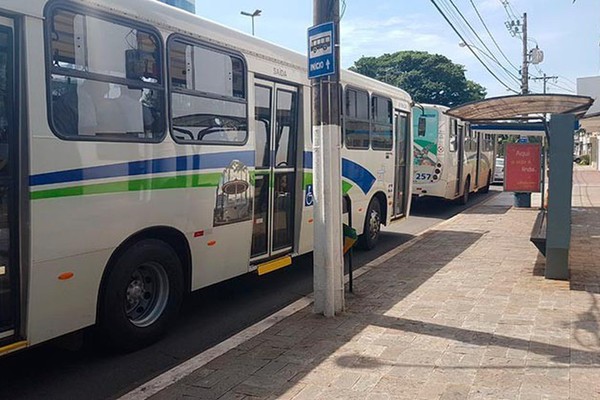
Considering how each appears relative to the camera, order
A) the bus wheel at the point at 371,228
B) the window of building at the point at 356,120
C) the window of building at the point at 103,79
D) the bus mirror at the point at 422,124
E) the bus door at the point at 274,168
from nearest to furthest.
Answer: the window of building at the point at 103,79 < the bus door at the point at 274,168 < the window of building at the point at 356,120 < the bus wheel at the point at 371,228 < the bus mirror at the point at 422,124

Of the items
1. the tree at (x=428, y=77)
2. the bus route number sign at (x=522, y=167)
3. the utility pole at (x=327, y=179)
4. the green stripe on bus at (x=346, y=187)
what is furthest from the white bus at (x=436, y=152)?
the tree at (x=428, y=77)

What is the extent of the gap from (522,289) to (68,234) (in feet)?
16.8

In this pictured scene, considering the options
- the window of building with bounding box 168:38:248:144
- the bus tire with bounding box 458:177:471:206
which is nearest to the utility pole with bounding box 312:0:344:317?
the window of building with bounding box 168:38:248:144

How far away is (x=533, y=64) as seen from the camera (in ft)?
108

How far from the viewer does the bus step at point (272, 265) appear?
6.50m

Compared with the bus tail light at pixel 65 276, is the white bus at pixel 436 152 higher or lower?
higher

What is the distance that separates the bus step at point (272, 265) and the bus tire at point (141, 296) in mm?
1343

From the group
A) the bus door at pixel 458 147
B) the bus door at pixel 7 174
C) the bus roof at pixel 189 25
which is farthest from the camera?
the bus door at pixel 458 147

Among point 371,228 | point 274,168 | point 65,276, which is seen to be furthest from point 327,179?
point 371,228

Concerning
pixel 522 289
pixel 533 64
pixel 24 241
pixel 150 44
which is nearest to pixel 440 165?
pixel 522 289

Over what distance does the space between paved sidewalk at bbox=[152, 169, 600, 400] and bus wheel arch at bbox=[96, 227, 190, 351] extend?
0.84m

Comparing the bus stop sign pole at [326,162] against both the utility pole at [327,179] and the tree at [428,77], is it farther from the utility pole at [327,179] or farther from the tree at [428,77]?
the tree at [428,77]

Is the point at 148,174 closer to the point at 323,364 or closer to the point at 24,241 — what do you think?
the point at 24,241

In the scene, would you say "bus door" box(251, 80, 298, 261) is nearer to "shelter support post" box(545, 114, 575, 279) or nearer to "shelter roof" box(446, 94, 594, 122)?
"shelter roof" box(446, 94, 594, 122)
